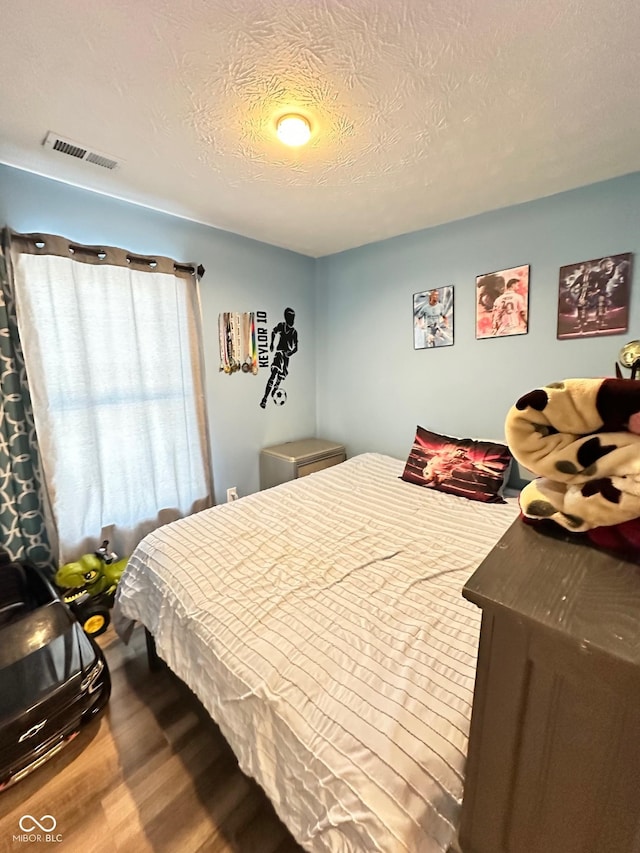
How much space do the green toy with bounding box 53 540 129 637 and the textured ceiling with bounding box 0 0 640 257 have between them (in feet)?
6.52

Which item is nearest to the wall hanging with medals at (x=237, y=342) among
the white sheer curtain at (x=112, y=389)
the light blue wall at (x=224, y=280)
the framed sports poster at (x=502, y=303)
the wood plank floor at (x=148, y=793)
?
the light blue wall at (x=224, y=280)

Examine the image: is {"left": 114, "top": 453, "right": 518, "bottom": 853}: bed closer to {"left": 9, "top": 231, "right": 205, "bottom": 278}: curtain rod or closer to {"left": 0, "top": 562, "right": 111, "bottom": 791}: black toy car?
{"left": 0, "top": 562, "right": 111, "bottom": 791}: black toy car

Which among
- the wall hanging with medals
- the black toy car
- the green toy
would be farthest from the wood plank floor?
the wall hanging with medals

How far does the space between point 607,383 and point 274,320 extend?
2.60 meters

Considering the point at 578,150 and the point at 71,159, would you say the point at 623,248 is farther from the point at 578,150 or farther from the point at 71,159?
the point at 71,159

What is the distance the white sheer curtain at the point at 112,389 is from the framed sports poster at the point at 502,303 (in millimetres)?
1886

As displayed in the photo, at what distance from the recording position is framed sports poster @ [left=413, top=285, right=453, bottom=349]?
2389 millimetres

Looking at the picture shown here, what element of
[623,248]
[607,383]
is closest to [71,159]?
[607,383]

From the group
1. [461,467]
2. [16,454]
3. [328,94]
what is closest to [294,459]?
[461,467]

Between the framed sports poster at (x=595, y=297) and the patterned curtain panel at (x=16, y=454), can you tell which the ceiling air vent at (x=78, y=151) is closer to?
the patterned curtain panel at (x=16, y=454)

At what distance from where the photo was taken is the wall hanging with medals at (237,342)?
2.54m

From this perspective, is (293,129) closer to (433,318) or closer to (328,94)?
(328,94)

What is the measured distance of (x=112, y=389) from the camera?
205 cm

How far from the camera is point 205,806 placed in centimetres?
111
